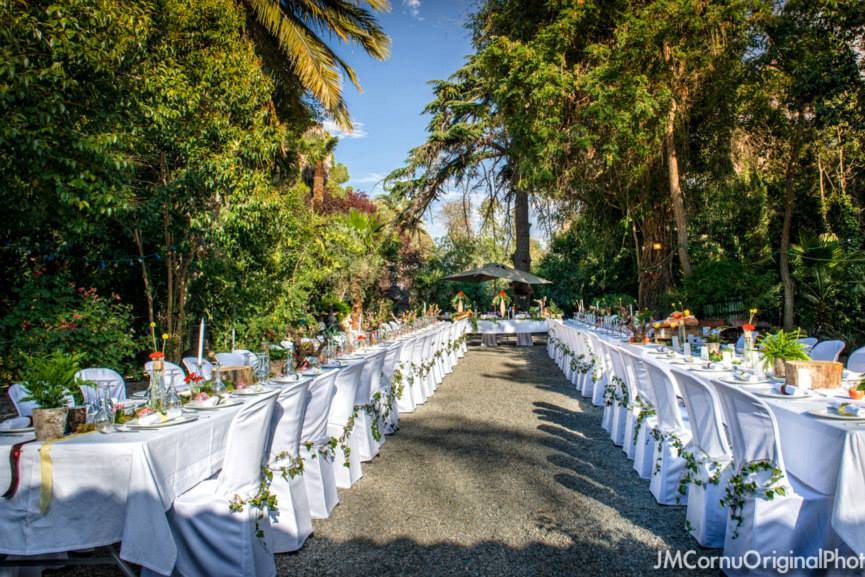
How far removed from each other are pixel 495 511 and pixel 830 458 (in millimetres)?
1991

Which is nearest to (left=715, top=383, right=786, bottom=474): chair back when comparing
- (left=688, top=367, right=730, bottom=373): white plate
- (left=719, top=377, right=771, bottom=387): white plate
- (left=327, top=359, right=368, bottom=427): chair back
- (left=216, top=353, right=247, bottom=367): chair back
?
(left=719, top=377, right=771, bottom=387): white plate

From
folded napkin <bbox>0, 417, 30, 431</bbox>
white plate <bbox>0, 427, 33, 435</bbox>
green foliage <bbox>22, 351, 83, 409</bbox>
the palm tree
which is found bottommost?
white plate <bbox>0, 427, 33, 435</bbox>

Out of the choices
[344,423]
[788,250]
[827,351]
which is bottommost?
[344,423]

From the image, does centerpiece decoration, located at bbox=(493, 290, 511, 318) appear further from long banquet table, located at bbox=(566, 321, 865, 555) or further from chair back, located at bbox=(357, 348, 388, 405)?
long banquet table, located at bbox=(566, 321, 865, 555)

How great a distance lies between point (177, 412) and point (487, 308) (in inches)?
723

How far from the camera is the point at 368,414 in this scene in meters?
4.86

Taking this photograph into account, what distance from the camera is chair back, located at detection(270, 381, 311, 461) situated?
125 inches

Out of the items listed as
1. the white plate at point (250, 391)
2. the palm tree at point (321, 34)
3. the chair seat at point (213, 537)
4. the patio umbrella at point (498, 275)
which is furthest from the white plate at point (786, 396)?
the patio umbrella at point (498, 275)

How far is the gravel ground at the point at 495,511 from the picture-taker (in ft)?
9.89

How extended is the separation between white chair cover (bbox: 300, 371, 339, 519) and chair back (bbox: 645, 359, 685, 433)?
2.30 meters

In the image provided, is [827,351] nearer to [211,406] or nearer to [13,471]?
[211,406]

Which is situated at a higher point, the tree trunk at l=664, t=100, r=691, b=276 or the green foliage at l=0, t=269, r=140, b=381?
the tree trunk at l=664, t=100, r=691, b=276

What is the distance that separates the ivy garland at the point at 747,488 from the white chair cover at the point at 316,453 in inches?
94.1

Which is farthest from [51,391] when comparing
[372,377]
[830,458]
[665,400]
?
A: [830,458]
